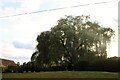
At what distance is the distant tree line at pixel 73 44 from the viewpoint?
124 ft

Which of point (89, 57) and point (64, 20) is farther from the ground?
point (64, 20)

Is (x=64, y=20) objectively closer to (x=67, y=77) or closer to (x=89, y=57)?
(x=89, y=57)

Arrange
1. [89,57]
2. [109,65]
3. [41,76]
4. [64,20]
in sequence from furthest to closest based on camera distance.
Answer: [64,20]
[89,57]
[109,65]
[41,76]

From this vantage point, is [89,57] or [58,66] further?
[58,66]

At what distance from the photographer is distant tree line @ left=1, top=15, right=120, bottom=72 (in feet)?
124

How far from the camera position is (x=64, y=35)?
3900cm

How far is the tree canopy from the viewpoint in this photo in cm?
3788

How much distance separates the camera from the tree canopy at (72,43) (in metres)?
37.9

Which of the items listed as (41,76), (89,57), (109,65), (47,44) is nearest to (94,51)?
(89,57)

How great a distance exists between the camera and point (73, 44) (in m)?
38.3

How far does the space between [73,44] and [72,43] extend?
0.25 m

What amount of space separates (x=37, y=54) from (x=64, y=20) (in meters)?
5.62

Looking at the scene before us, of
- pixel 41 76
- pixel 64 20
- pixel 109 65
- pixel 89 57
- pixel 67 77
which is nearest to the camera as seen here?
pixel 67 77

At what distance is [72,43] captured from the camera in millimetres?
38500
